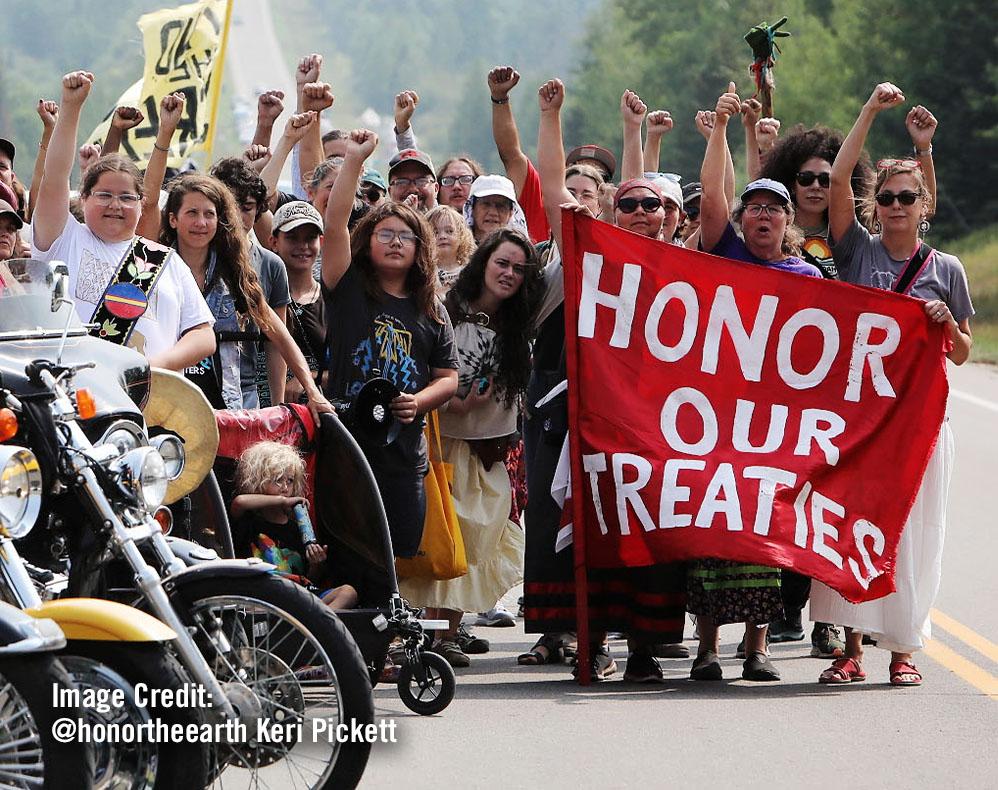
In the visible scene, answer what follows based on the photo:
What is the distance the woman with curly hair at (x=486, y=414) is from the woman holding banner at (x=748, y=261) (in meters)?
0.86

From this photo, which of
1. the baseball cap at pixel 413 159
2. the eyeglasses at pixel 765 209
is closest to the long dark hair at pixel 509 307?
the eyeglasses at pixel 765 209

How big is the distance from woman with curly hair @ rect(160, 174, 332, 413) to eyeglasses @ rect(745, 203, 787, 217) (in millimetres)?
2002

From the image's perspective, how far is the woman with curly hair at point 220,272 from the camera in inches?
320

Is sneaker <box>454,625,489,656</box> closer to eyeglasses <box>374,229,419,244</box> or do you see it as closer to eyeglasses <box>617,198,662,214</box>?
eyeglasses <box>374,229,419,244</box>

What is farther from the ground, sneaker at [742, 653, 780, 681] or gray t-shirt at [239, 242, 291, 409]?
gray t-shirt at [239, 242, 291, 409]

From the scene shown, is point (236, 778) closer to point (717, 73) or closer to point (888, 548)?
point (888, 548)

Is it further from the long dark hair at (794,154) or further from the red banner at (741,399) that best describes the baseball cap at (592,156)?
the red banner at (741,399)

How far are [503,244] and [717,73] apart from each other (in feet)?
207

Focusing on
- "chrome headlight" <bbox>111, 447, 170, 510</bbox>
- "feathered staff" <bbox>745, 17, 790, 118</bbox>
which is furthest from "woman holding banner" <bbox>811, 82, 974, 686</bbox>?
"chrome headlight" <bbox>111, 447, 170, 510</bbox>

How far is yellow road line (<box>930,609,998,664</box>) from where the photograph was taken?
858cm

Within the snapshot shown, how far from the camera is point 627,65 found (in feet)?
274

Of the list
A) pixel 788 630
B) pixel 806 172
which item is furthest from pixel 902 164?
pixel 788 630

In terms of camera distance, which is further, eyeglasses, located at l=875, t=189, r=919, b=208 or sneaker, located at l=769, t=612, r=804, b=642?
sneaker, located at l=769, t=612, r=804, b=642

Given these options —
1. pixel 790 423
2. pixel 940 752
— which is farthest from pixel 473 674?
pixel 940 752
